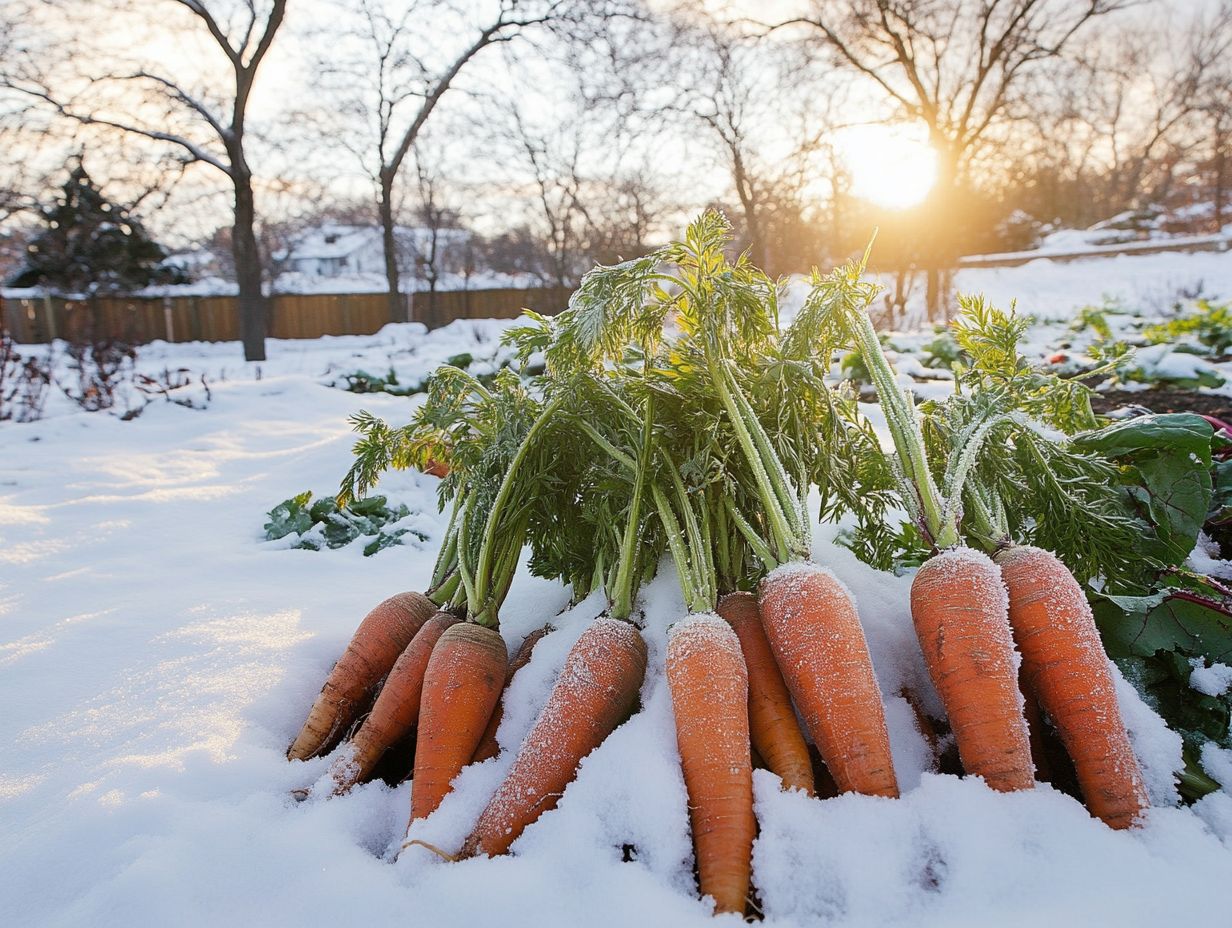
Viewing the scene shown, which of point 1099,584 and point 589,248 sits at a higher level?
point 589,248

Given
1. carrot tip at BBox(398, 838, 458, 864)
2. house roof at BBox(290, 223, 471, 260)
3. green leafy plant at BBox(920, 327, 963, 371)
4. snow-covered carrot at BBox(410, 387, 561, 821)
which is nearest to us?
carrot tip at BBox(398, 838, 458, 864)

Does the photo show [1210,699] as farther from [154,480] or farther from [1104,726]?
[154,480]

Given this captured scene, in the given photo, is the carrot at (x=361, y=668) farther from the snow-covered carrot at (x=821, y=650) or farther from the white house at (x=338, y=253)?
the white house at (x=338, y=253)

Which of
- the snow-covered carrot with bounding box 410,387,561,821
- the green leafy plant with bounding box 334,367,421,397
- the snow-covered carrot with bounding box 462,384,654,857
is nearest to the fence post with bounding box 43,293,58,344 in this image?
the green leafy plant with bounding box 334,367,421,397

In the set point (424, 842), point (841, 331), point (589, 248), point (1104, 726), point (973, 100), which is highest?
point (973, 100)

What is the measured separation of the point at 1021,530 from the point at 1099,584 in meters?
0.19

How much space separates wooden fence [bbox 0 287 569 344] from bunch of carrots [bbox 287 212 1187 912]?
62.9 ft

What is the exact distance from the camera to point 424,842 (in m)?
1.08

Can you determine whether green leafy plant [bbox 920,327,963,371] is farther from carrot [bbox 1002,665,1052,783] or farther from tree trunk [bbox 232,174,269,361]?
tree trunk [bbox 232,174,269,361]

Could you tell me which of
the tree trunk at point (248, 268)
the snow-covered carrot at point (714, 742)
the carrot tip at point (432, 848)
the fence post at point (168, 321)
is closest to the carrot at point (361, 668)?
the carrot tip at point (432, 848)

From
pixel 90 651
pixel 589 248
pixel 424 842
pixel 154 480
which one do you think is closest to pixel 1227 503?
pixel 424 842

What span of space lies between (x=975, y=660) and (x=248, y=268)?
41.5 ft

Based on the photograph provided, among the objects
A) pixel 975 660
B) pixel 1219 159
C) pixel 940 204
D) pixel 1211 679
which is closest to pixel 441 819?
pixel 975 660

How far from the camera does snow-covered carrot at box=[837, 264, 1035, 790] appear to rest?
3.66ft
